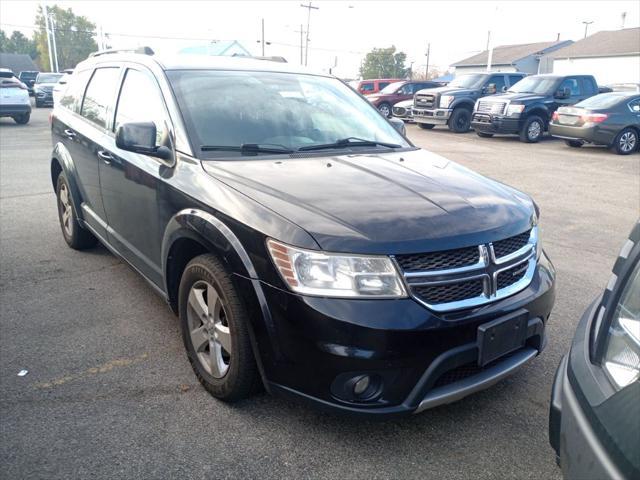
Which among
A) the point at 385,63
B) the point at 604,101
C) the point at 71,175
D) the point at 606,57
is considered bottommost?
the point at 71,175

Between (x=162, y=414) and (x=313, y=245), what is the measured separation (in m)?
1.28

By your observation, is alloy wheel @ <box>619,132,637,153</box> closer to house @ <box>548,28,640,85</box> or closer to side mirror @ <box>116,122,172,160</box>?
side mirror @ <box>116,122,172,160</box>

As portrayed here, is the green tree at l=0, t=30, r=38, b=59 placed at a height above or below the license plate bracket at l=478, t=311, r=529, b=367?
above

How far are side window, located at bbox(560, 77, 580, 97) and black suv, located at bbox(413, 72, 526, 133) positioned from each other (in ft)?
8.32

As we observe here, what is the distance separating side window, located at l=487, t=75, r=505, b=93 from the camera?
19.0 meters

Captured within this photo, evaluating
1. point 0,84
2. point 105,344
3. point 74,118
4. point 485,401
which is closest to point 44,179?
point 74,118

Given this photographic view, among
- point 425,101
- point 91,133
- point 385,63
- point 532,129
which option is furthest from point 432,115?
point 385,63

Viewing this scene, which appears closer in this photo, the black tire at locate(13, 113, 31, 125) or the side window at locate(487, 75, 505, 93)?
the black tire at locate(13, 113, 31, 125)

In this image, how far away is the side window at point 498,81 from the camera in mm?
18969

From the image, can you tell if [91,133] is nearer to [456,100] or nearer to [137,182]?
[137,182]

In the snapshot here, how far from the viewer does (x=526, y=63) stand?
50062 millimetres

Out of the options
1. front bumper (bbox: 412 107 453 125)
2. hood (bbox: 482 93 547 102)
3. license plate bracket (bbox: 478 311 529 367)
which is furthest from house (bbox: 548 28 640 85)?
license plate bracket (bbox: 478 311 529 367)

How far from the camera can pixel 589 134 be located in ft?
44.5

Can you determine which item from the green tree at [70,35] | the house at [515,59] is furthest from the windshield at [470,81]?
the green tree at [70,35]
